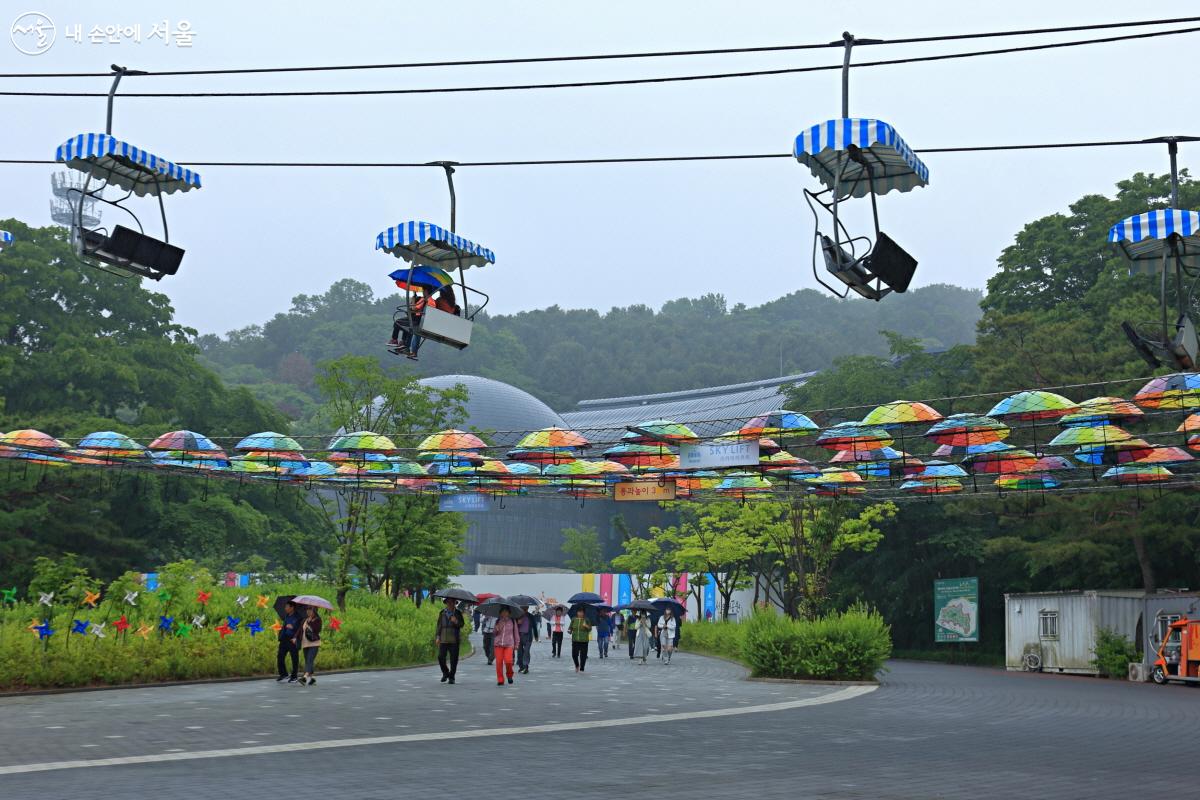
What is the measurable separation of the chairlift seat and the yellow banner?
1260cm

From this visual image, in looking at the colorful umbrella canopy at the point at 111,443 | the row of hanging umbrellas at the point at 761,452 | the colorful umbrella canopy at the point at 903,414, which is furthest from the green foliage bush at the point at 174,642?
the colorful umbrella canopy at the point at 903,414

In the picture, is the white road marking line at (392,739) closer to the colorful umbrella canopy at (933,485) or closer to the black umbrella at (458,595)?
the black umbrella at (458,595)

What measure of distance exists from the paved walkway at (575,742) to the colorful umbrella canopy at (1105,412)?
16.3ft

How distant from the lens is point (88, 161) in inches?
560

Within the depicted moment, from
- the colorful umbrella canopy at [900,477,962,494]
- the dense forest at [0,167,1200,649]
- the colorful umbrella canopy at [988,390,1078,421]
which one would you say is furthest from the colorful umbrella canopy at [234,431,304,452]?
the colorful umbrella canopy at [988,390,1078,421]

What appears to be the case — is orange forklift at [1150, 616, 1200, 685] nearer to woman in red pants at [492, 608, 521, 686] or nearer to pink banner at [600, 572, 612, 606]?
woman in red pants at [492, 608, 521, 686]

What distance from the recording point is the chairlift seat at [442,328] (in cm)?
1602

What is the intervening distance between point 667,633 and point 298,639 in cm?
1749

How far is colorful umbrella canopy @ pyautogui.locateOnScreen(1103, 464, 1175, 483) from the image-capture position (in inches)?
1078

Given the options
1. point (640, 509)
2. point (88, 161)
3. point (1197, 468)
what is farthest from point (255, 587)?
point (640, 509)

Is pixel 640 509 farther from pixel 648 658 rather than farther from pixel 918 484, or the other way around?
pixel 918 484

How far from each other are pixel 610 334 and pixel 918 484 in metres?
148

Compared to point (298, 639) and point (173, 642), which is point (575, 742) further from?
point (173, 642)

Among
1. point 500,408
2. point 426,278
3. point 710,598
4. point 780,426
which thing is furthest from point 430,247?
point 500,408
